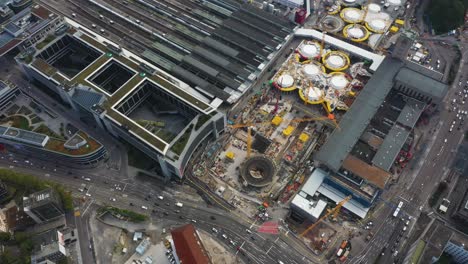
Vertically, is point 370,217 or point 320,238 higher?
point 370,217

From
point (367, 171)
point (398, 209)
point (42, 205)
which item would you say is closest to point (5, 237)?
point (42, 205)

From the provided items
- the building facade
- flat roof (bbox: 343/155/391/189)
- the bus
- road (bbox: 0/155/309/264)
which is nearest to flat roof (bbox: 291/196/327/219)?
road (bbox: 0/155/309/264)

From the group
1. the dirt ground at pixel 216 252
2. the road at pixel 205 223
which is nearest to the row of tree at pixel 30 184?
the road at pixel 205 223

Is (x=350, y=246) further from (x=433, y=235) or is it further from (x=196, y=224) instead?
(x=196, y=224)

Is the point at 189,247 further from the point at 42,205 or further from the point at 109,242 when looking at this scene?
the point at 42,205

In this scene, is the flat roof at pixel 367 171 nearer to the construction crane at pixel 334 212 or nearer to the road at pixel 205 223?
the construction crane at pixel 334 212

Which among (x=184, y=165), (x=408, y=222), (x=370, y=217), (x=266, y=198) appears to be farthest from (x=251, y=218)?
(x=408, y=222)
